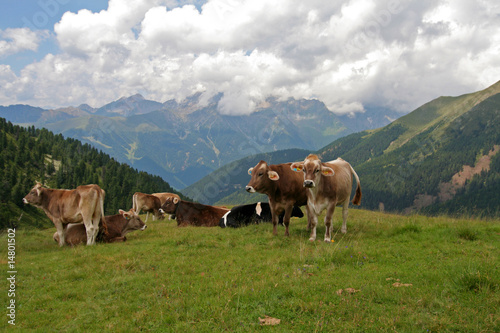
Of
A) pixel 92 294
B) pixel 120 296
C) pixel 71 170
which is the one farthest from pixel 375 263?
pixel 71 170

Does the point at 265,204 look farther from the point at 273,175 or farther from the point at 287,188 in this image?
the point at 273,175

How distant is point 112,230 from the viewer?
15.1 m

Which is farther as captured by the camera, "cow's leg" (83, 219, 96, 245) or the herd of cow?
Answer: "cow's leg" (83, 219, 96, 245)

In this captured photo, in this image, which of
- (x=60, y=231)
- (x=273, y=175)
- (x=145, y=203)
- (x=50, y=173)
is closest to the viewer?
(x=273, y=175)

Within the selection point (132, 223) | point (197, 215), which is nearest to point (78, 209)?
point (132, 223)

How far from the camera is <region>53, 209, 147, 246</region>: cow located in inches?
552

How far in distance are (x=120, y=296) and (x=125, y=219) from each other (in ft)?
33.3

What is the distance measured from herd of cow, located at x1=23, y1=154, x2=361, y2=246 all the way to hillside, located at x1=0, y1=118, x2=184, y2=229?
238 ft

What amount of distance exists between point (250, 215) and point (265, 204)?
1.09m

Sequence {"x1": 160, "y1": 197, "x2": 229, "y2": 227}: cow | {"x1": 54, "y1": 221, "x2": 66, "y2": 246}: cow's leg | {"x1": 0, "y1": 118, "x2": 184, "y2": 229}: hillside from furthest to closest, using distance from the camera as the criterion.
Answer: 1. {"x1": 0, "y1": 118, "x2": 184, "y2": 229}: hillside
2. {"x1": 160, "y1": 197, "x2": 229, "y2": 227}: cow
3. {"x1": 54, "y1": 221, "x2": 66, "y2": 246}: cow's leg

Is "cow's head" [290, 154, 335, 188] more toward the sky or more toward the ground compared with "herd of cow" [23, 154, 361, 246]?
more toward the sky

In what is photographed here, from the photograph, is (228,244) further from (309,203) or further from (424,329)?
(424,329)

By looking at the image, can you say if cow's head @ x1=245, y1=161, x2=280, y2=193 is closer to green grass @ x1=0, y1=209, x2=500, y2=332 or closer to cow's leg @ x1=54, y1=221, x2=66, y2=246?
green grass @ x1=0, y1=209, x2=500, y2=332

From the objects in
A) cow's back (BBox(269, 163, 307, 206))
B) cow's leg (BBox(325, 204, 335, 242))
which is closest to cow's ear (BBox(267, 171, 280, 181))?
cow's back (BBox(269, 163, 307, 206))
